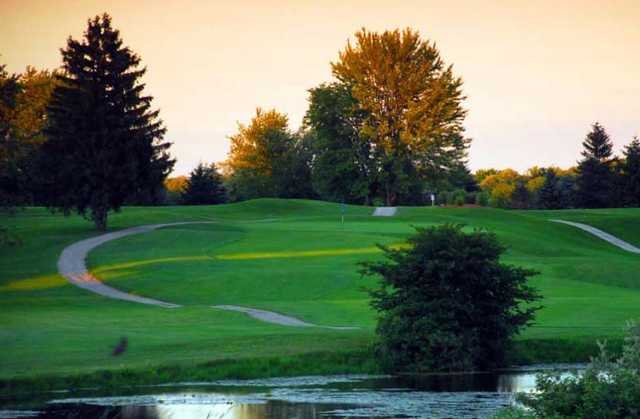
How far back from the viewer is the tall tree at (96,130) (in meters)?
67.6

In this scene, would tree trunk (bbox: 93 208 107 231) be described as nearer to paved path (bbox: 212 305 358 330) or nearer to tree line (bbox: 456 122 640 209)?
paved path (bbox: 212 305 358 330)

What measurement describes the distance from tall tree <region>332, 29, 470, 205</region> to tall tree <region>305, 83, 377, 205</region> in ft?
4.04

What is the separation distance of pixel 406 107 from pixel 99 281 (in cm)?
5370

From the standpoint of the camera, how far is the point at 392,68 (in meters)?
102

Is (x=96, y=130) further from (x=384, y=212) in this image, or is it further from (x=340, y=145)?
(x=340, y=145)

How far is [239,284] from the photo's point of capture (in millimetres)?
50469

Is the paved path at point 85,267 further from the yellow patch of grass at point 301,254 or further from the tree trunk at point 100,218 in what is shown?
the yellow patch of grass at point 301,254

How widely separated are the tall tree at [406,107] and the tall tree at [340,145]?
1231mm

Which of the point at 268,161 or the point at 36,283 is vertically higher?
the point at 268,161

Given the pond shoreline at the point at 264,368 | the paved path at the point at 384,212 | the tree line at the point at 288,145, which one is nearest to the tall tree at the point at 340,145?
the tree line at the point at 288,145

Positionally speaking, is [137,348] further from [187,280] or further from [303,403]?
[187,280]

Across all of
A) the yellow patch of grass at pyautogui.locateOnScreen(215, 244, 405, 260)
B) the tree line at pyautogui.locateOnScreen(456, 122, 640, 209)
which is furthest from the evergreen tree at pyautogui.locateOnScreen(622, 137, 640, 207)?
the yellow patch of grass at pyautogui.locateOnScreen(215, 244, 405, 260)

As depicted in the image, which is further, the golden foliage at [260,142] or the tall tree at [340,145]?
the golden foliage at [260,142]

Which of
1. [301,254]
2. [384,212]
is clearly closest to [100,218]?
[301,254]
